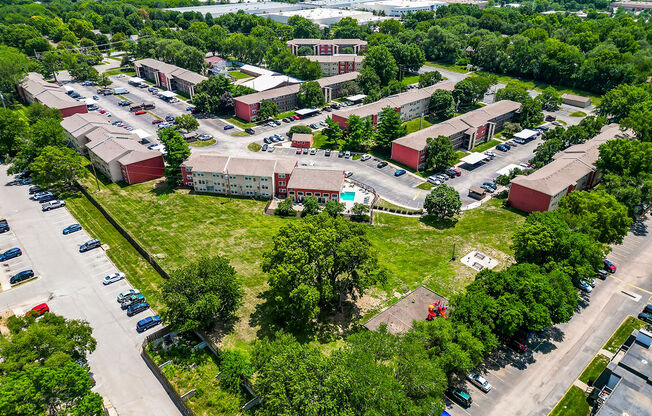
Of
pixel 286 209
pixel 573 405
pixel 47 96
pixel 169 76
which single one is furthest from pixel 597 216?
pixel 47 96

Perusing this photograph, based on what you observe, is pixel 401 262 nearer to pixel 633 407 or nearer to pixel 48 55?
pixel 633 407

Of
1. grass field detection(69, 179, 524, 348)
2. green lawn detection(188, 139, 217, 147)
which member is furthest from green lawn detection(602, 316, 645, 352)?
green lawn detection(188, 139, 217, 147)

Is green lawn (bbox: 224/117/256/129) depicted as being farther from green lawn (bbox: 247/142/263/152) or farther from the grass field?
the grass field

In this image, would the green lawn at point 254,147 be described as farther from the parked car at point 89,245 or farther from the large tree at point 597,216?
the large tree at point 597,216

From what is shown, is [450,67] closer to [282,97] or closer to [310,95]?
[310,95]

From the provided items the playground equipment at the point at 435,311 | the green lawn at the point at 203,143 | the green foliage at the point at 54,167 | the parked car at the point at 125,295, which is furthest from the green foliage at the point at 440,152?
the green foliage at the point at 54,167

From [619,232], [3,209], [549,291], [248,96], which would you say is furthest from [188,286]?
[248,96]
